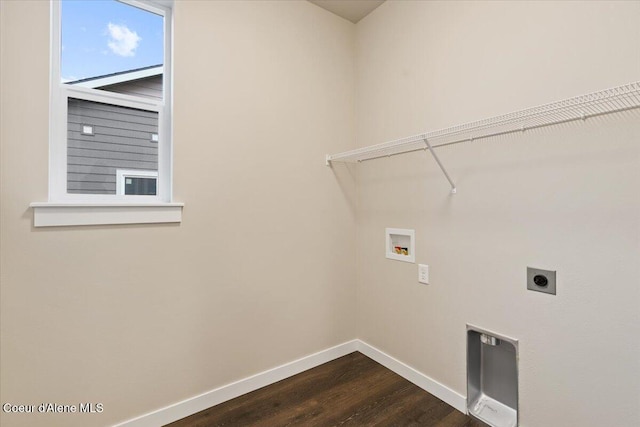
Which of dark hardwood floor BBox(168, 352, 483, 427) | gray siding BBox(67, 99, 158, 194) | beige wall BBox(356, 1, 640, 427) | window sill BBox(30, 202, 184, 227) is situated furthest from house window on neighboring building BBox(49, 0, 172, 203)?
beige wall BBox(356, 1, 640, 427)

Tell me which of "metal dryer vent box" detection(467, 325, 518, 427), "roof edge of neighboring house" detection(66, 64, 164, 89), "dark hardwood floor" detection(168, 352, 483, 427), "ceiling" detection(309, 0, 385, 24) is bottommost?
"dark hardwood floor" detection(168, 352, 483, 427)

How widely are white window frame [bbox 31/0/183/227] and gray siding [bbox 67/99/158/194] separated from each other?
3cm

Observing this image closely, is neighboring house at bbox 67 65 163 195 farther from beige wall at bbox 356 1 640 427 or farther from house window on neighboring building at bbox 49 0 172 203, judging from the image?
beige wall at bbox 356 1 640 427

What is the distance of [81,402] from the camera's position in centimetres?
147

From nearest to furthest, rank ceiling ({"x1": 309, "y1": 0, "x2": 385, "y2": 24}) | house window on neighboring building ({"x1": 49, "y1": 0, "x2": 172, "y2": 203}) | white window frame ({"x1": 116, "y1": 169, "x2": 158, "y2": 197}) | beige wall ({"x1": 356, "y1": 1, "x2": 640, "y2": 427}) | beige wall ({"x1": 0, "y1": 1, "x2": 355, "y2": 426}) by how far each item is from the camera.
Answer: beige wall ({"x1": 356, "y1": 1, "x2": 640, "y2": 427}) → beige wall ({"x1": 0, "y1": 1, "x2": 355, "y2": 426}) → house window on neighboring building ({"x1": 49, "y1": 0, "x2": 172, "y2": 203}) → white window frame ({"x1": 116, "y1": 169, "x2": 158, "y2": 197}) → ceiling ({"x1": 309, "y1": 0, "x2": 385, "y2": 24})

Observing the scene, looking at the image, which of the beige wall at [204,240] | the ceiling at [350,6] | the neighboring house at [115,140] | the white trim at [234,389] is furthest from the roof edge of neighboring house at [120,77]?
the white trim at [234,389]

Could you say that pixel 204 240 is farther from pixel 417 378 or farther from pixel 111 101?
pixel 417 378

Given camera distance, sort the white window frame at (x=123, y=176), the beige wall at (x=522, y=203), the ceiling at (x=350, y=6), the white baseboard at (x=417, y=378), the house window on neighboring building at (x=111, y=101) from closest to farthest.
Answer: the beige wall at (x=522, y=203) → the house window on neighboring building at (x=111, y=101) → the white window frame at (x=123, y=176) → the white baseboard at (x=417, y=378) → the ceiling at (x=350, y=6)

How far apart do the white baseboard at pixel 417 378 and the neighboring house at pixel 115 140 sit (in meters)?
1.96

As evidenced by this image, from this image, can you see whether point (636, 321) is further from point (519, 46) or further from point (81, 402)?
point (81, 402)

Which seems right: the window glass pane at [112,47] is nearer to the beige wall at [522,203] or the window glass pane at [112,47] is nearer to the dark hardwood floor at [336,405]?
the beige wall at [522,203]

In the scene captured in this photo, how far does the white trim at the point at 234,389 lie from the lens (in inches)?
64.6

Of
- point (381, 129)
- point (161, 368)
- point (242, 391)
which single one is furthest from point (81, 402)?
point (381, 129)

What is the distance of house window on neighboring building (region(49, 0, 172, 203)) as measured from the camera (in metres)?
1.50
